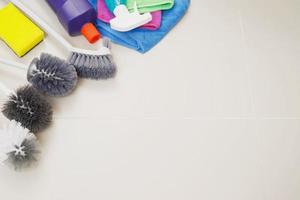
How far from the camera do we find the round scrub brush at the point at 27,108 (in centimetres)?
63

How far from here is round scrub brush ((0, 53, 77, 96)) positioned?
0.65 meters

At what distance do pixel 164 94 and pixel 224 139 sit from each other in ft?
0.50

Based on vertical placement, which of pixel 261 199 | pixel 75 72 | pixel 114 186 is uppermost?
pixel 75 72

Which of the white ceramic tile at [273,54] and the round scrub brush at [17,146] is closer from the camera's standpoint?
the round scrub brush at [17,146]

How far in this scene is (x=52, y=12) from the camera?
78cm

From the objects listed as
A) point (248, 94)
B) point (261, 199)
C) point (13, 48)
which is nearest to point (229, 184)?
point (261, 199)

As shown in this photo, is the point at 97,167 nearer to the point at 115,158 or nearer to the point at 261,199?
the point at 115,158

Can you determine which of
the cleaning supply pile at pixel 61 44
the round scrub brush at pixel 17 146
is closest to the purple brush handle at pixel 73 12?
the cleaning supply pile at pixel 61 44

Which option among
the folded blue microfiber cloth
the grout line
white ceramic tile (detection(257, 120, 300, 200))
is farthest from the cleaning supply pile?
white ceramic tile (detection(257, 120, 300, 200))

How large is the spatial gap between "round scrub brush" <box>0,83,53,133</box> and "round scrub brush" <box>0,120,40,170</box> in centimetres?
1

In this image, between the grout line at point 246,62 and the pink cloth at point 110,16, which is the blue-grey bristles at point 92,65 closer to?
the pink cloth at point 110,16

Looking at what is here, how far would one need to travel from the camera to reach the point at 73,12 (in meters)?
0.72

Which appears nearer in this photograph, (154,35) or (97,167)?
(97,167)

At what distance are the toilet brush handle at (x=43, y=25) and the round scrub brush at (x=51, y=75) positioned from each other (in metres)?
0.06
